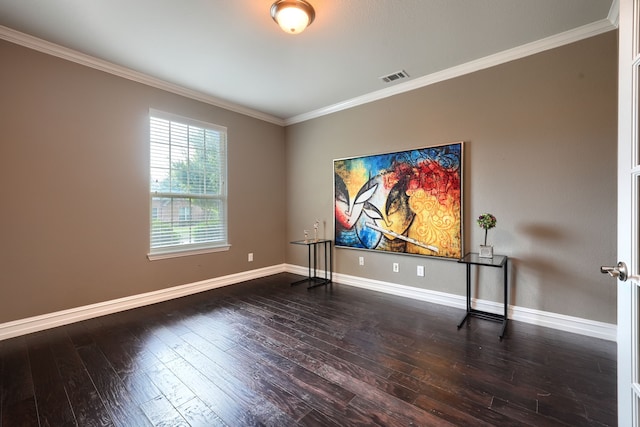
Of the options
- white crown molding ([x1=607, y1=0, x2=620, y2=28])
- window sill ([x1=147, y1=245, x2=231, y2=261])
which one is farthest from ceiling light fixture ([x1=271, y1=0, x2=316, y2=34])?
window sill ([x1=147, y1=245, x2=231, y2=261])

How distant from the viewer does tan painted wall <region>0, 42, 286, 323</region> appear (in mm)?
2457

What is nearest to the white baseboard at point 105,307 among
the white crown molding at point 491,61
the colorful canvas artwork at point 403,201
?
the colorful canvas artwork at point 403,201

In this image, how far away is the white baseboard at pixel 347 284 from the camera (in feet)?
7.91

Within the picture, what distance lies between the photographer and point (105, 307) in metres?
2.95

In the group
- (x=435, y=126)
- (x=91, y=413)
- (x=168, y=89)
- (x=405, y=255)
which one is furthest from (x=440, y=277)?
(x=168, y=89)

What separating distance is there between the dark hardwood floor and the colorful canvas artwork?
872mm

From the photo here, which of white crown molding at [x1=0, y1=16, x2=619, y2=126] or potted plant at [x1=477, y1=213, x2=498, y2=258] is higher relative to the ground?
white crown molding at [x1=0, y1=16, x2=619, y2=126]

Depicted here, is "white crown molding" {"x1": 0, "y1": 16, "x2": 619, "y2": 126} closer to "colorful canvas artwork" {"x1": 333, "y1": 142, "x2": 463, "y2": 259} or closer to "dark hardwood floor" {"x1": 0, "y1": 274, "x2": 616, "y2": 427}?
"colorful canvas artwork" {"x1": 333, "y1": 142, "x2": 463, "y2": 259}

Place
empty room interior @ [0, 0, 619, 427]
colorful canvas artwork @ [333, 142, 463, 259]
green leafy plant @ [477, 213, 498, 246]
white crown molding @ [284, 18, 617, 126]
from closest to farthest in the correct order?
empty room interior @ [0, 0, 619, 427]
white crown molding @ [284, 18, 617, 126]
green leafy plant @ [477, 213, 498, 246]
colorful canvas artwork @ [333, 142, 463, 259]

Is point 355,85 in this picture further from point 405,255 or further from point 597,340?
point 597,340

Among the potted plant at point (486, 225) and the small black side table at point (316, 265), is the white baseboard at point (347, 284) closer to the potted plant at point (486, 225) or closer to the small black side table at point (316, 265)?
the small black side table at point (316, 265)

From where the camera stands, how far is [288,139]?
483 cm

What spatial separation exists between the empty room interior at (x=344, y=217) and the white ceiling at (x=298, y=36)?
0.9 inches

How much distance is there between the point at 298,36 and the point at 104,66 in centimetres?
213
